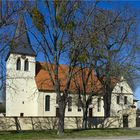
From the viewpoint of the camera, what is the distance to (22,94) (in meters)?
76.8

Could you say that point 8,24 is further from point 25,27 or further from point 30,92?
point 30,92

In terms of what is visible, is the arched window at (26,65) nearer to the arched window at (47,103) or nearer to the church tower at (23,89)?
the church tower at (23,89)

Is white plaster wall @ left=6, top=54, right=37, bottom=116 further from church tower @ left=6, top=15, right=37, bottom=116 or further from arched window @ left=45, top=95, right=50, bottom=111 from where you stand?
arched window @ left=45, top=95, right=50, bottom=111

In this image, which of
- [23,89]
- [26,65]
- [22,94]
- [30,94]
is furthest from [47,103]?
[26,65]

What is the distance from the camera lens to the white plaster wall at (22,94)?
74.8 meters

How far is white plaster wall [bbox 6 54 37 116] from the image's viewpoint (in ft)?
245

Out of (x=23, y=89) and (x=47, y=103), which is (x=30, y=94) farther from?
(x=47, y=103)

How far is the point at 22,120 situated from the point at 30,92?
32.2 m

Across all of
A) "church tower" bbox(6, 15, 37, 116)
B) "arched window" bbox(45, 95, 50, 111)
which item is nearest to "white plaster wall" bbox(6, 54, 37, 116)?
"church tower" bbox(6, 15, 37, 116)

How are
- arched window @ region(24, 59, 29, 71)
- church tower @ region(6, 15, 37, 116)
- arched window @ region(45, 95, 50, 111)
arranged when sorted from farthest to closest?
1. arched window @ region(24, 59, 29, 71)
2. arched window @ region(45, 95, 50, 111)
3. church tower @ region(6, 15, 37, 116)

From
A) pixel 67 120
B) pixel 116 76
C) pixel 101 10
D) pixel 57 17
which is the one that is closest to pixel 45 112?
pixel 67 120

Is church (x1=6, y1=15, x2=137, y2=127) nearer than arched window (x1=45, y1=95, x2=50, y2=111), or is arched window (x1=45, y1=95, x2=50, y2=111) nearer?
church (x1=6, y1=15, x2=137, y2=127)

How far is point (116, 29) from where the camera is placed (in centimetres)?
4344

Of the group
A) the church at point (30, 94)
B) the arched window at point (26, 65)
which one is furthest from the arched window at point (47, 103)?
the arched window at point (26, 65)
